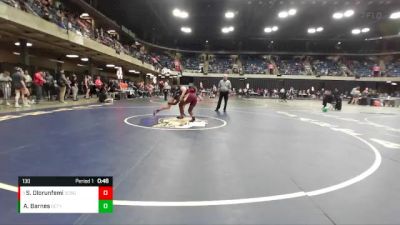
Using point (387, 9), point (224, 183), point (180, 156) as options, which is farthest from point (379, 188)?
point (387, 9)

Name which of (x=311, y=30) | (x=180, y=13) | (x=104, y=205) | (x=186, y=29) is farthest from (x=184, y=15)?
(x=104, y=205)

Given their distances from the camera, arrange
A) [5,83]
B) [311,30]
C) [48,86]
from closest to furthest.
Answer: [5,83]
[48,86]
[311,30]

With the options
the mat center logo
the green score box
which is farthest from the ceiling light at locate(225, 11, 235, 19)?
the green score box

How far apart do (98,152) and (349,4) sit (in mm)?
25435

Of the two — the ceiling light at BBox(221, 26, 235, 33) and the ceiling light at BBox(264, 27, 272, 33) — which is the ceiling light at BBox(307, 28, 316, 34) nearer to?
the ceiling light at BBox(264, 27, 272, 33)

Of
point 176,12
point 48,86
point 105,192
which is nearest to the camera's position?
point 105,192

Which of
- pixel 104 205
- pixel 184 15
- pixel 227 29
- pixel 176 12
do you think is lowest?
pixel 104 205

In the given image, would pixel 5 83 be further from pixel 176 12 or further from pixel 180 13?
pixel 180 13

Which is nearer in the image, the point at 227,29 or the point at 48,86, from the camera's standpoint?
the point at 48,86

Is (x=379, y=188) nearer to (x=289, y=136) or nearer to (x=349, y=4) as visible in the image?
(x=289, y=136)

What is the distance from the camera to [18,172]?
14.0 feet
